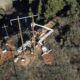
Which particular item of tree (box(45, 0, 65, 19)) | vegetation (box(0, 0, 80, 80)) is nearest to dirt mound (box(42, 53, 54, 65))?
vegetation (box(0, 0, 80, 80))

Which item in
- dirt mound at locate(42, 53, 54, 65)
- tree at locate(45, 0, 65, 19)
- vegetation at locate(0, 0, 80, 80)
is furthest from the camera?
tree at locate(45, 0, 65, 19)

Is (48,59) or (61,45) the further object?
(61,45)

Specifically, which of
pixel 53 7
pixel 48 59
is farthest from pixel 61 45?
pixel 53 7

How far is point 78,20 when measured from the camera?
56.6 ft

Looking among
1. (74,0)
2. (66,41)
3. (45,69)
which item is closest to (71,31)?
(66,41)

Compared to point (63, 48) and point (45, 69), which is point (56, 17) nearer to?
point (63, 48)

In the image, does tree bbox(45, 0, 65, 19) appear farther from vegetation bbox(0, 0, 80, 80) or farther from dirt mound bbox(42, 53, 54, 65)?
dirt mound bbox(42, 53, 54, 65)

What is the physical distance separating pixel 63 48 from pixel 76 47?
63cm

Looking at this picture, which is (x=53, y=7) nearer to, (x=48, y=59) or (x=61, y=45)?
(x=61, y=45)

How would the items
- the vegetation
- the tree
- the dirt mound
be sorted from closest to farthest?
1. the vegetation
2. the dirt mound
3. the tree

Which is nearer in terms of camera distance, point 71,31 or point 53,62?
point 53,62

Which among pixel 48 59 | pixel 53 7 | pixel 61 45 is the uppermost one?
pixel 53 7

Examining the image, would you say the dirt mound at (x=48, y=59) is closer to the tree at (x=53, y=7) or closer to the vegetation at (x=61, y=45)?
the vegetation at (x=61, y=45)

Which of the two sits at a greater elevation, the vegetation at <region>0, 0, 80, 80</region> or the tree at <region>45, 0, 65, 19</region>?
the tree at <region>45, 0, 65, 19</region>
